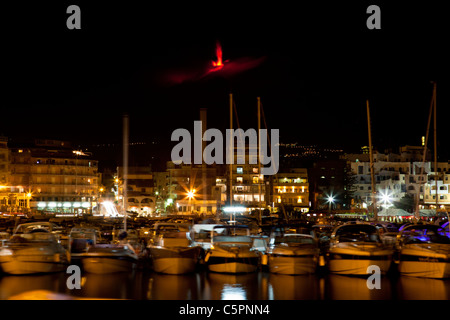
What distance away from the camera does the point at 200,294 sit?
15.0m

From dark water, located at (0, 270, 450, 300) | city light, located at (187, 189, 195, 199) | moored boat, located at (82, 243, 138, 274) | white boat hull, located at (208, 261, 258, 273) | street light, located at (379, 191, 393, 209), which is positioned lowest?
dark water, located at (0, 270, 450, 300)

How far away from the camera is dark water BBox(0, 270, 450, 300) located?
583 inches

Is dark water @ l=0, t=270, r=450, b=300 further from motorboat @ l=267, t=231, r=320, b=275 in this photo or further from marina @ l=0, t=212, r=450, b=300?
motorboat @ l=267, t=231, r=320, b=275

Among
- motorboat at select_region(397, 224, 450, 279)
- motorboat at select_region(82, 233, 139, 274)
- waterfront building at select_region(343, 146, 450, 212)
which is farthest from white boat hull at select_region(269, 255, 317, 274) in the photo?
waterfront building at select_region(343, 146, 450, 212)

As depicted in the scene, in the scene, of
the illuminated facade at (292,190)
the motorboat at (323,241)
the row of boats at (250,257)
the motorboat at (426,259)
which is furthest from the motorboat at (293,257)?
the illuminated facade at (292,190)

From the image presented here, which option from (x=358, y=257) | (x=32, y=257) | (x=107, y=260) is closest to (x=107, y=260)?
(x=107, y=260)

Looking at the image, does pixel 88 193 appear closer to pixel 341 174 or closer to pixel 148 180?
pixel 148 180

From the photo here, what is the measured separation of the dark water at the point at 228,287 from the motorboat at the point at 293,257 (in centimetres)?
29

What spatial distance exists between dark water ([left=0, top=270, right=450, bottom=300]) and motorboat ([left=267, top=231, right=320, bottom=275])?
0.29 metres

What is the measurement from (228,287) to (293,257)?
369 cm

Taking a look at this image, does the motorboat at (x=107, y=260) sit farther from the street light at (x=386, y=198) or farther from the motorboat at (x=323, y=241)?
the street light at (x=386, y=198)

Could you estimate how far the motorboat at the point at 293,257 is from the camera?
19.3 meters

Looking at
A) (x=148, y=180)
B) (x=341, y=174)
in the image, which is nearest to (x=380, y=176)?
(x=341, y=174)
